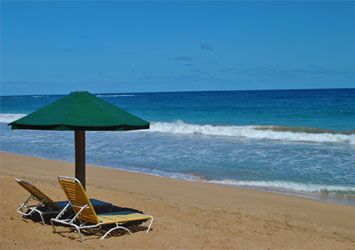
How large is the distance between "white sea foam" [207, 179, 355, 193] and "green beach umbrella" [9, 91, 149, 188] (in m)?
4.82

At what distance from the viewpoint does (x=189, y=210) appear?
739 centimetres

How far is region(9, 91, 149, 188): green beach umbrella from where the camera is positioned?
517 cm

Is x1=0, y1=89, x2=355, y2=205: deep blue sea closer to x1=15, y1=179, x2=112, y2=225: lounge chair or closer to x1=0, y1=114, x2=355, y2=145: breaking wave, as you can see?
x1=0, y1=114, x2=355, y2=145: breaking wave

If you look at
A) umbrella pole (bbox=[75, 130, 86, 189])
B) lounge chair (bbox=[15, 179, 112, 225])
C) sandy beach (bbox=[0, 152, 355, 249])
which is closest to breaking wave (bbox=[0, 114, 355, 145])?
sandy beach (bbox=[0, 152, 355, 249])

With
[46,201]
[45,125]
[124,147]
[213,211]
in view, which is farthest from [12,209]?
[124,147]

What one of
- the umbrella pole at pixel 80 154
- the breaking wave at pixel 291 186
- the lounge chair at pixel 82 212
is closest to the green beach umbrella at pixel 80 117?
the umbrella pole at pixel 80 154

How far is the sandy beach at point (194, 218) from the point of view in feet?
17.6

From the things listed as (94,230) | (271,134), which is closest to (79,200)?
(94,230)

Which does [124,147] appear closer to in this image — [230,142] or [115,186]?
[230,142]

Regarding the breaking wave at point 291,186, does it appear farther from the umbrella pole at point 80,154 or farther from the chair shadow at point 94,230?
the umbrella pole at point 80,154

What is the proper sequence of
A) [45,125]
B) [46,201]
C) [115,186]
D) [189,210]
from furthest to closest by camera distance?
[115,186] → [189,210] → [46,201] → [45,125]

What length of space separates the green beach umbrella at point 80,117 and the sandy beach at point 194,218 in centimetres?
148

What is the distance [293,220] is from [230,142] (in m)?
11.6

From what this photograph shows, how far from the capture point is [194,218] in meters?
6.80
